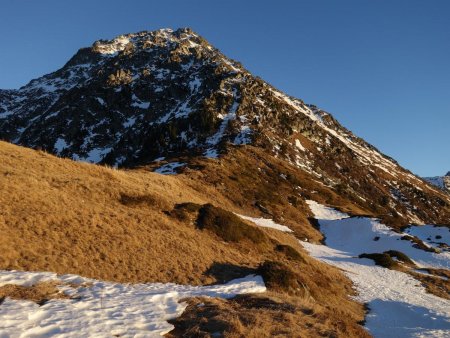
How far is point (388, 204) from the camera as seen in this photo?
413ft

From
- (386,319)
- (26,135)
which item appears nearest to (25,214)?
(386,319)

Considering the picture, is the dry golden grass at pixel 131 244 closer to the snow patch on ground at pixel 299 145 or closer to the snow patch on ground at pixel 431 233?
the snow patch on ground at pixel 431 233

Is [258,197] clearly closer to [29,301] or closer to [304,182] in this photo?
[304,182]

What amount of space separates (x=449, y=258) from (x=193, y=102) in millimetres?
98246

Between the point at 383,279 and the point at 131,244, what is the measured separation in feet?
88.3

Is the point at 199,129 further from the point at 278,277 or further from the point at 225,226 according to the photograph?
the point at 278,277

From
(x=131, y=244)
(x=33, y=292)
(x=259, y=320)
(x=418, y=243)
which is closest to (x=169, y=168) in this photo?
(x=418, y=243)

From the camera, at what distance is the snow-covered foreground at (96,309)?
12625 mm

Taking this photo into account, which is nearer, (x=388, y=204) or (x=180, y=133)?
(x=180, y=133)

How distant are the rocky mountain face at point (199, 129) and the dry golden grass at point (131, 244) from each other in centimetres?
4884

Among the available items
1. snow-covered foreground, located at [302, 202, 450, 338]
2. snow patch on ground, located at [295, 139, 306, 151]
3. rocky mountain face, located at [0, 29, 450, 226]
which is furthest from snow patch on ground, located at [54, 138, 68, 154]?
snow-covered foreground, located at [302, 202, 450, 338]

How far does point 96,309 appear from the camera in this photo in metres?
14.7

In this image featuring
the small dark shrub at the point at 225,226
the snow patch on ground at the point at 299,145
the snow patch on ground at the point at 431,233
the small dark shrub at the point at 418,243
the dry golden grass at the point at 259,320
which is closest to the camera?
the dry golden grass at the point at 259,320

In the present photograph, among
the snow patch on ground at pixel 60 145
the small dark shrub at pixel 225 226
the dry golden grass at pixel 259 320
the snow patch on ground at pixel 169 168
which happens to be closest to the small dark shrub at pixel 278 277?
the dry golden grass at pixel 259 320
